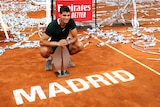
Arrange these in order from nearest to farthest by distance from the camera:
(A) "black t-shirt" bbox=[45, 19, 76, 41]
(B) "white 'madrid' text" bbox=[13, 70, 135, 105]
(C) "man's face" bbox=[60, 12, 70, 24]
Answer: (B) "white 'madrid' text" bbox=[13, 70, 135, 105], (C) "man's face" bbox=[60, 12, 70, 24], (A) "black t-shirt" bbox=[45, 19, 76, 41]

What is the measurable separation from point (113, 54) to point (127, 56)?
29 cm

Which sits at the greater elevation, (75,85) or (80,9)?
(80,9)

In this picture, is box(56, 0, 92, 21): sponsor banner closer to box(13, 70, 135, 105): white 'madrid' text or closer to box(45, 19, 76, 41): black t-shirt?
box(45, 19, 76, 41): black t-shirt

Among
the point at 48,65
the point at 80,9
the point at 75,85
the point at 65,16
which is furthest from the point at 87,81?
the point at 80,9

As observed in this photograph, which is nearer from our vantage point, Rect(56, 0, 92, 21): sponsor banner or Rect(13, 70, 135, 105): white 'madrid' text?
Rect(13, 70, 135, 105): white 'madrid' text

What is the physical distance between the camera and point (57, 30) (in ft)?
13.3

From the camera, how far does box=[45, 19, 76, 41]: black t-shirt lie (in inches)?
157

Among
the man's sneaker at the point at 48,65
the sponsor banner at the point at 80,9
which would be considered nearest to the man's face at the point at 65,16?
the man's sneaker at the point at 48,65

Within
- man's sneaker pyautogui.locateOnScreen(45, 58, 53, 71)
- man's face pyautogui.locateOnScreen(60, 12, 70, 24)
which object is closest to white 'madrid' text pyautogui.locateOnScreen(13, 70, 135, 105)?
man's sneaker pyautogui.locateOnScreen(45, 58, 53, 71)

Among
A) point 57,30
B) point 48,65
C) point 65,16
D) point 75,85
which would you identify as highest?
point 65,16

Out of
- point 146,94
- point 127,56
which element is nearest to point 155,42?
point 127,56

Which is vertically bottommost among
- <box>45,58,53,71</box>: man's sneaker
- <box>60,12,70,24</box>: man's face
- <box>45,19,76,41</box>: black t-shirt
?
<box>45,58,53,71</box>: man's sneaker

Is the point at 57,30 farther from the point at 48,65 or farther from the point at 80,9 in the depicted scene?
the point at 80,9

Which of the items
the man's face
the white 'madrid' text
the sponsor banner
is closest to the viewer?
the white 'madrid' text
